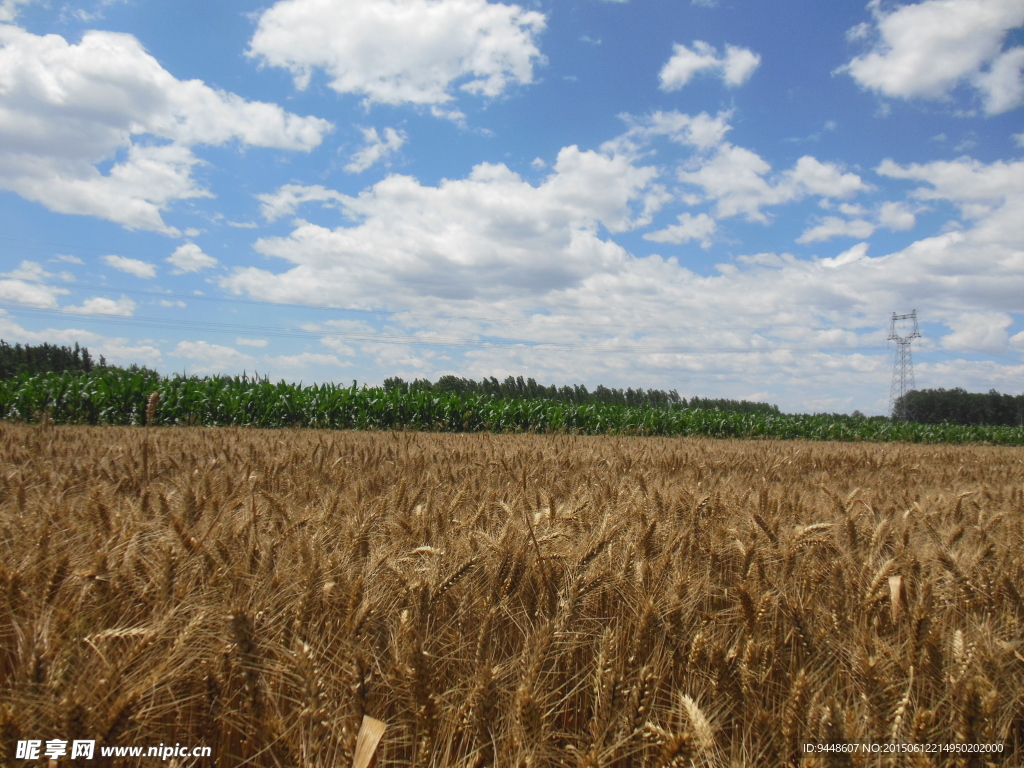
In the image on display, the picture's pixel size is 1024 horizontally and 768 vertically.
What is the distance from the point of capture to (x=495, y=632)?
179 cm

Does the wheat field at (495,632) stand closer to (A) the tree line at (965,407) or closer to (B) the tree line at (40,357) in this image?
(B) the tree line at (40,357)

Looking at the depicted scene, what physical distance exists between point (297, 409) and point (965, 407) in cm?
8207

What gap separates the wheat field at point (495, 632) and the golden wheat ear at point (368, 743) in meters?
0.08

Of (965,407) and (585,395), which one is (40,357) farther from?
(965,407)

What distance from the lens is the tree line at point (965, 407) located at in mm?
72000

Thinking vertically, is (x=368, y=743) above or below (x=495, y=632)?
above

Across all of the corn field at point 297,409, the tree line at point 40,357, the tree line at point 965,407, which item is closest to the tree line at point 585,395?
the corn field at point 297,409

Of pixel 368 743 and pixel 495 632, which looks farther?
pixel 495 632

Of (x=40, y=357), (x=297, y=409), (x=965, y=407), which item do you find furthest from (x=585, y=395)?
(x=965, y=407)

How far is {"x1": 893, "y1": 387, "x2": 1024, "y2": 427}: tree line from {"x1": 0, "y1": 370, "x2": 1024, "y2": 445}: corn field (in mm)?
58035

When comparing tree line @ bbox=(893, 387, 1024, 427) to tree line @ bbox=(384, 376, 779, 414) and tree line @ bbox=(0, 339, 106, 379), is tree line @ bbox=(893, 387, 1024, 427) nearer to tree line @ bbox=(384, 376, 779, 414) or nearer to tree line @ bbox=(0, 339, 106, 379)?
tree line @ bbox=(384, 376, 779, 414)

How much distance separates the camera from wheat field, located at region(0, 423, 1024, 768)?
1.19 meters

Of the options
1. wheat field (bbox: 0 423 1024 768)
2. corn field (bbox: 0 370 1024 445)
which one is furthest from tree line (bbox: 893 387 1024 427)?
wheat field (bbox: 0 423 1024 768)

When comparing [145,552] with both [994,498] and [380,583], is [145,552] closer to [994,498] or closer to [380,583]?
[380,583]
